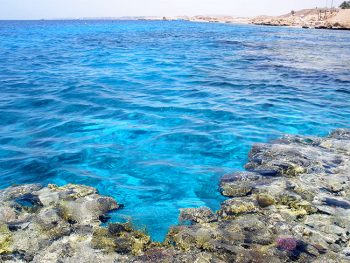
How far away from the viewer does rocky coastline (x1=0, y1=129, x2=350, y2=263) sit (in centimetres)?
407

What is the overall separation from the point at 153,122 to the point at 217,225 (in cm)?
513

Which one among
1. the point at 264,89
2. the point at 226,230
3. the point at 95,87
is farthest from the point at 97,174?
the point at 264,89

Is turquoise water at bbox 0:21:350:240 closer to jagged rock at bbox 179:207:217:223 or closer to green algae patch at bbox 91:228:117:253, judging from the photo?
jagged rock at bbox 179:207:217:223

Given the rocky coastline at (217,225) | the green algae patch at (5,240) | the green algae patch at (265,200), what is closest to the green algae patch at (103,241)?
the rocky coastline at (217,225)

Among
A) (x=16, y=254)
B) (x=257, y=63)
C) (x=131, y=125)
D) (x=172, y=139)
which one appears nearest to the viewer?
(x=16, y=254)

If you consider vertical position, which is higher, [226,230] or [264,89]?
[264,89]

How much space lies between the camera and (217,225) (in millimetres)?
4707

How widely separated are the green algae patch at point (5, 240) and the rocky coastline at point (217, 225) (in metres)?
0.01

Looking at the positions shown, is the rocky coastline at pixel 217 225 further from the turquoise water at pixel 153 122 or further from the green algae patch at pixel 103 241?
the turquoise water at pixel 153 122

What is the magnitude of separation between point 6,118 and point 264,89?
31.0ft

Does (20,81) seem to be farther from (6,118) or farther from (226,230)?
(226,230)

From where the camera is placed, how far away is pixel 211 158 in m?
7.40

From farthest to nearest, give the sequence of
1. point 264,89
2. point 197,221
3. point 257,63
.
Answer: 1. point 257,63
2. point 264,89
3. point 197,221

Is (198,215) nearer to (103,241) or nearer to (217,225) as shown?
(217,225)
